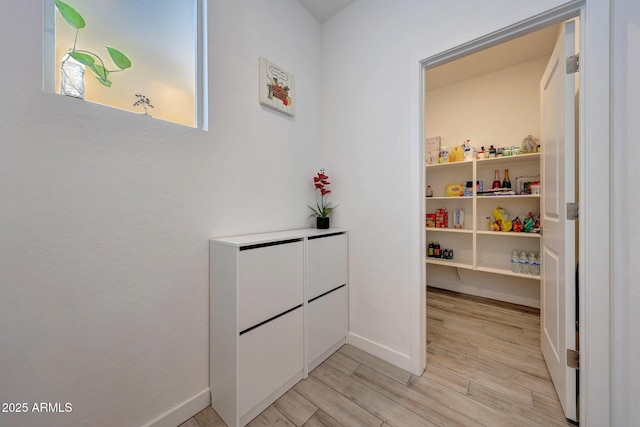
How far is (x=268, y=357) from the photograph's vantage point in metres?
1.30

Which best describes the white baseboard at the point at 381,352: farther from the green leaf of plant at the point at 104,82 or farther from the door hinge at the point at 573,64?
the green leaf of plant at the point at 104,82

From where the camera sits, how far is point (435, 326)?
2170mm

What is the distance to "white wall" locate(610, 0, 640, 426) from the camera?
891 mm

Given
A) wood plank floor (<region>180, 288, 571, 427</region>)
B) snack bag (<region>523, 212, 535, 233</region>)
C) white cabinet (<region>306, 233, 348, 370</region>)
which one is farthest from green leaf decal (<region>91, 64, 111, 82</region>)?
snack bag (<region>523, 212, 535, 233</region>)

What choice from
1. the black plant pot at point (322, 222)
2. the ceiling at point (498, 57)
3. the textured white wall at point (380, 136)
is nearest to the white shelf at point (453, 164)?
the ceiling at point (498, 57)

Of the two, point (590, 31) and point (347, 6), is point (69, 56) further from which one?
point (590, 31)

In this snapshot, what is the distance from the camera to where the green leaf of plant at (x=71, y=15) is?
979 mm

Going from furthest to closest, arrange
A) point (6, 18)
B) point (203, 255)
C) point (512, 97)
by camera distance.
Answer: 1. point (512, 97)
2. point (203, 255)
3. point (6, 18)

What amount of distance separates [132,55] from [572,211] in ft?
7.85

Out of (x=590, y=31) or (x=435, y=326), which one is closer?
(x=590, y=31)

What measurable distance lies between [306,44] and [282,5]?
0.31 meters

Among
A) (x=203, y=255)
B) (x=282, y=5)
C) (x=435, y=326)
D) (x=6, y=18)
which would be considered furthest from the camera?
(x=435, y=326)

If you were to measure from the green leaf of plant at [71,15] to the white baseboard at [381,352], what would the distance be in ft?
8.02

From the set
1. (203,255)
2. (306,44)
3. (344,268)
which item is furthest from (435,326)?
(306,44)
